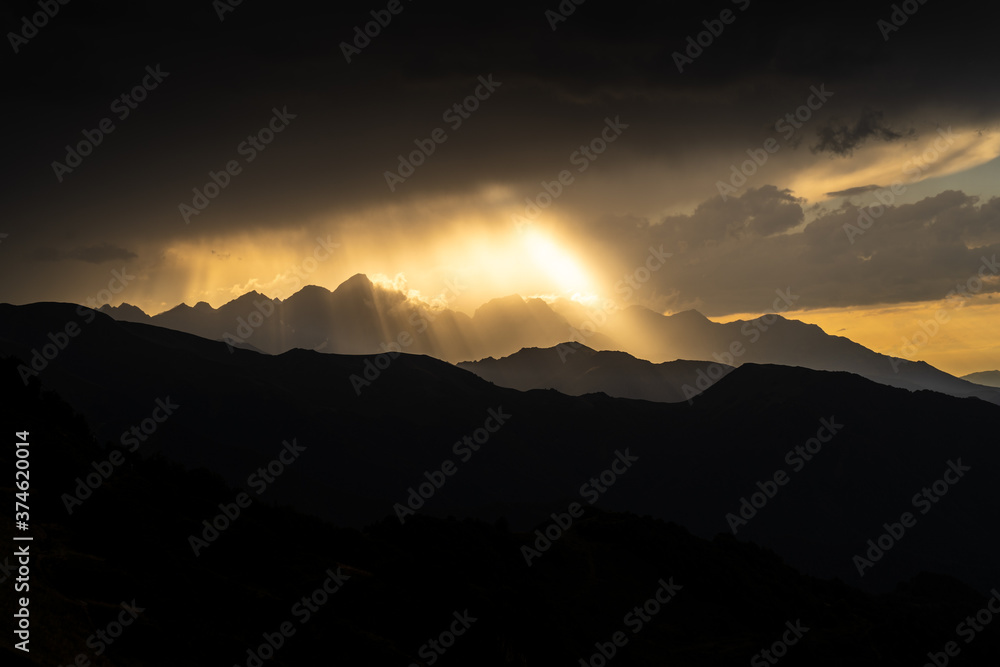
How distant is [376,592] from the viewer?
58.7m

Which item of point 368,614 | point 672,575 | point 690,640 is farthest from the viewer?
point 672,575

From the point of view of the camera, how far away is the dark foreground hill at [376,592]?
3872 cm

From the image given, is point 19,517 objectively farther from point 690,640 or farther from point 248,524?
point 690,640

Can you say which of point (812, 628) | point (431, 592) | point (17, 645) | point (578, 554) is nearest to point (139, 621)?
point (17, 645)

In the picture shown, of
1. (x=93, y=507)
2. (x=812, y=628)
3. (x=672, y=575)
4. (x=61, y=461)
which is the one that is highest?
(x=61, y=461)

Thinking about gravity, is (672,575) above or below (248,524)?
below

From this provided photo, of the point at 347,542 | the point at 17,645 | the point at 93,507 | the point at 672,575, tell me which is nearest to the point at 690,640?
the point at 672,575

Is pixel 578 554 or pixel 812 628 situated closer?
pixel 812 628

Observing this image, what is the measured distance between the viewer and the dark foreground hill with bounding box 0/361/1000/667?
38.7 meters

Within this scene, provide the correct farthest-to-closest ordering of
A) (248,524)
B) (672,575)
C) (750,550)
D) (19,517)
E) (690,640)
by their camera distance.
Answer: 1. (750,550)
2. (672,575)
3. (690,640)
4. (248,524)
5. (19,517)

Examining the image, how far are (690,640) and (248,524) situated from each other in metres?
51.8

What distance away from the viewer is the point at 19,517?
4041cm

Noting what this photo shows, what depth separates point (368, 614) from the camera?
5481 cm

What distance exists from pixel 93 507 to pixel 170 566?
24.6 ft
